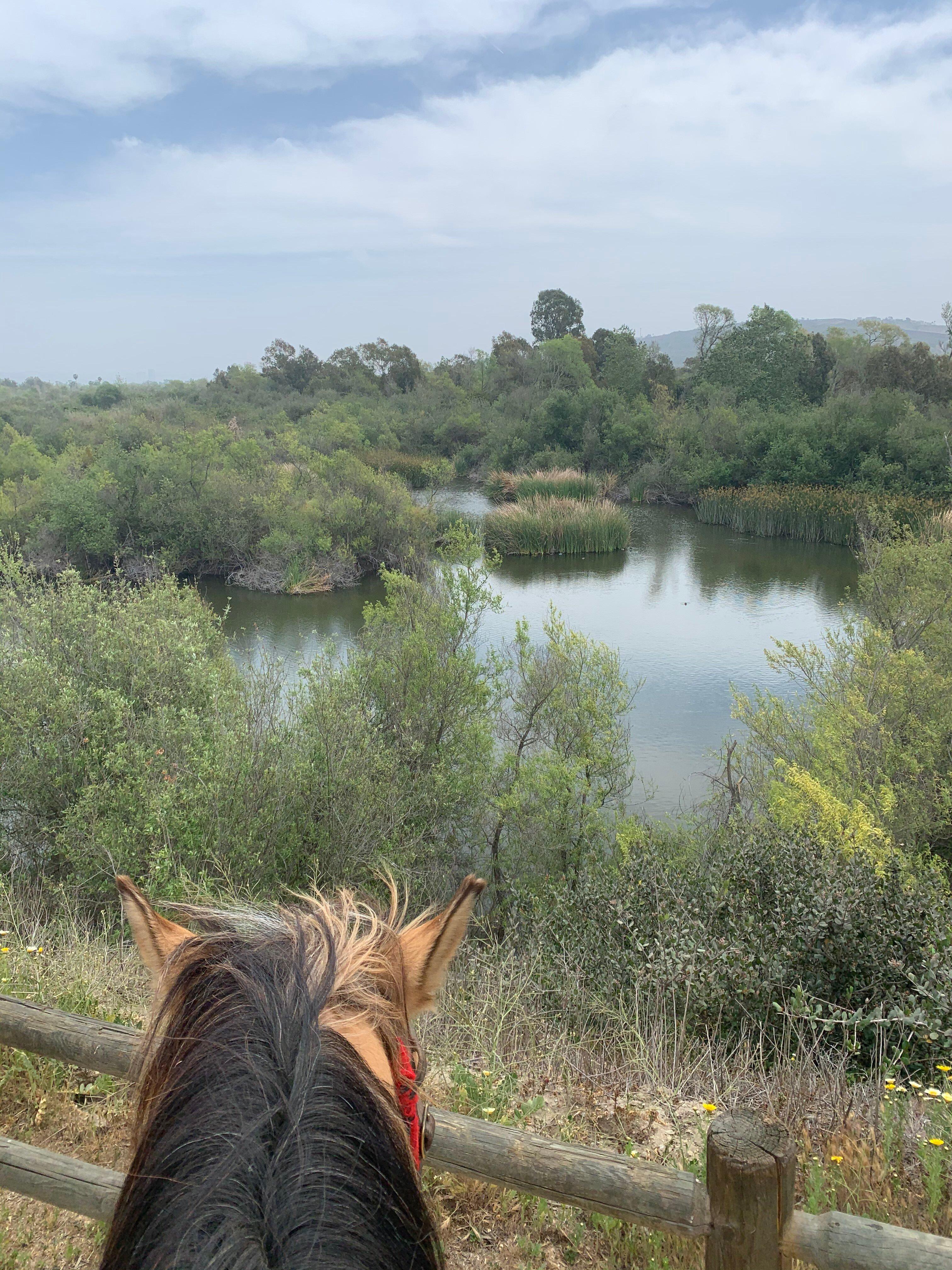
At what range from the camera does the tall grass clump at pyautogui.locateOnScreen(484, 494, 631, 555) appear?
1075 inches

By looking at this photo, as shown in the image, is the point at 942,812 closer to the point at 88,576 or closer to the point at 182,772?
the point at 182,772

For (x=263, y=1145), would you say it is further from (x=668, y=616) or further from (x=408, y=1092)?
(x=668, y=616)

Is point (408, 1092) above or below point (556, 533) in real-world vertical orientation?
above

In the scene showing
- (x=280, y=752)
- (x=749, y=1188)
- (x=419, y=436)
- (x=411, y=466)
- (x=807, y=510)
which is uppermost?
(x=419, y=436)

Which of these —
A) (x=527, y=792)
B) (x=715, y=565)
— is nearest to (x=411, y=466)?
(x=715, y=565)

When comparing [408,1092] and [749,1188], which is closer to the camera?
[408,1092]

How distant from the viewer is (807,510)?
28844 mm

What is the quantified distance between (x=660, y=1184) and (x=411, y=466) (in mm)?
39673

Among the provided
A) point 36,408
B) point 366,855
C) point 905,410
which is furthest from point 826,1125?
point 36,408

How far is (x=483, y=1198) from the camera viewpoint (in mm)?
2568

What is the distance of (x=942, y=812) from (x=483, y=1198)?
867 centimetres

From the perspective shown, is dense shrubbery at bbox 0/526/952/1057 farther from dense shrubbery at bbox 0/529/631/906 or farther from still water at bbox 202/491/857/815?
still water at bbox 202/491/857/815

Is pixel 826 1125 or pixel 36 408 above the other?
pixel 36 408

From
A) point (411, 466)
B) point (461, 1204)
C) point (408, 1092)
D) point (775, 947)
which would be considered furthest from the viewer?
→ point (411, 466)
